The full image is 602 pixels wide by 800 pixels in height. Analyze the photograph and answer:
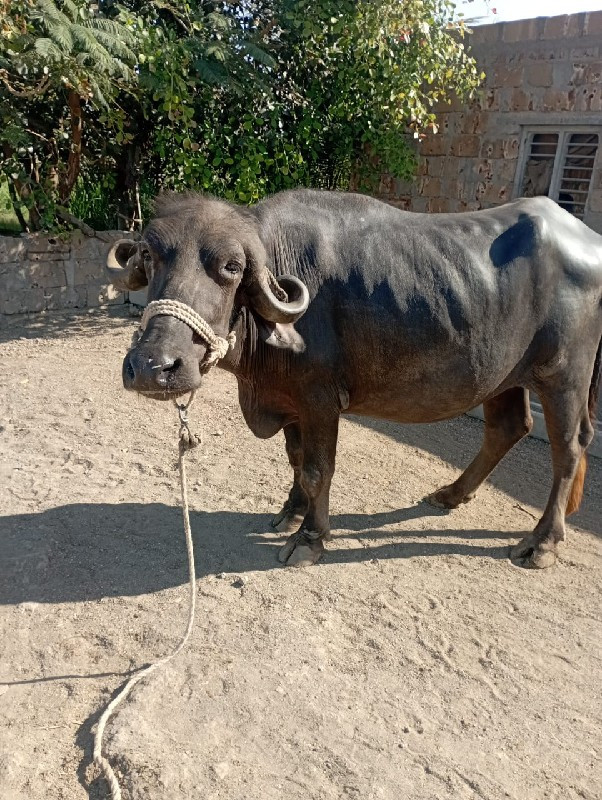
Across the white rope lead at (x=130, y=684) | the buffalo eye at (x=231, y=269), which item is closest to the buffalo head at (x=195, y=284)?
the buffalo eye at (x=231, y=269)

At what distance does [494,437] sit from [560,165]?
418cm

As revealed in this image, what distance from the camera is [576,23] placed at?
22.2 ft

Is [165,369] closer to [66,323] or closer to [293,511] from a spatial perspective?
[293,511]

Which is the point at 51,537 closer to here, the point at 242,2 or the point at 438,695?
the point at 438,695

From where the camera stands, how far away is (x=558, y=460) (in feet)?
12.9

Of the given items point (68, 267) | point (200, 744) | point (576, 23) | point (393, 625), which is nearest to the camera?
point (200, 744)

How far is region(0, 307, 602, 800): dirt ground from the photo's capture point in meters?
2.43

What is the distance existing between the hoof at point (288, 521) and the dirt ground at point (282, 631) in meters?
0.07

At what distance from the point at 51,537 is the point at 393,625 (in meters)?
1.98

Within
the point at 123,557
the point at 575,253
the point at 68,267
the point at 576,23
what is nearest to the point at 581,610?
the point at 575,253

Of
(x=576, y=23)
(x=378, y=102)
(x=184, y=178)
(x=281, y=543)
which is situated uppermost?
(x=576, y=23)

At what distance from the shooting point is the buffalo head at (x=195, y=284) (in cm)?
261

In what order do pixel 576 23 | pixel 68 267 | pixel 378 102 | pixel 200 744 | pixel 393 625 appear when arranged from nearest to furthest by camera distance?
pixel 200 744
pixel 393 625
pixel 576 23
pixel 378 102
pixel 68 267

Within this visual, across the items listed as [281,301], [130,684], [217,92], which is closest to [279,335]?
[281,301]
